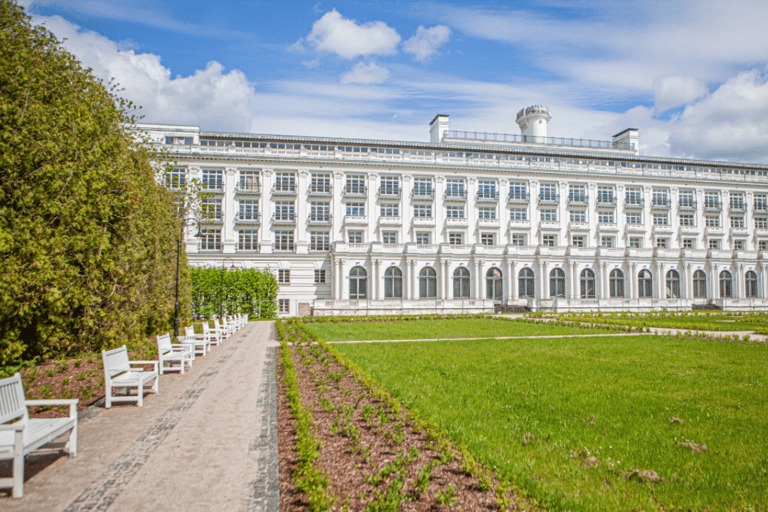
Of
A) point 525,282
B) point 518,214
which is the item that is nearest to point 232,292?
point 525,282

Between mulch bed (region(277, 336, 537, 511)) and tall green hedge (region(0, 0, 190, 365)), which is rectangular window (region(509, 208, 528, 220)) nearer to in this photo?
tall green hedge (region(0, 0, 190, 365))

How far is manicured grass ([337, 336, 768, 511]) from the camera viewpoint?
5918 mm

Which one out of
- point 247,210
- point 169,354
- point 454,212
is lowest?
point 169,354

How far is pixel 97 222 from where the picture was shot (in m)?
15.5

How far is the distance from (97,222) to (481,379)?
43.1ft

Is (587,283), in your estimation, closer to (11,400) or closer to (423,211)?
(423,211)

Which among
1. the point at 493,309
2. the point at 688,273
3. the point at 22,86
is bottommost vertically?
the point at 493,309

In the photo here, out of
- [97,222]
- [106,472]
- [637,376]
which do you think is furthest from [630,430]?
[97,222]

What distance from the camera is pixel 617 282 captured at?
56.4 meters

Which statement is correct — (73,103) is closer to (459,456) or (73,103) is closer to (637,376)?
(459,456)

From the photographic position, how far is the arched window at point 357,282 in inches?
2043

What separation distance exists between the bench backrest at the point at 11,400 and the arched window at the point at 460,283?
48.0 metres

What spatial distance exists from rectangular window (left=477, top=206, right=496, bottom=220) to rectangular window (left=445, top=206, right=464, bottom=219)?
2.26 meters

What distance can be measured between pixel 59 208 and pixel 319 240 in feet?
142
